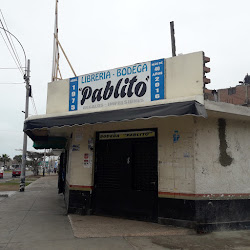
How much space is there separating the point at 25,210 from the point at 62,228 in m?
3.36

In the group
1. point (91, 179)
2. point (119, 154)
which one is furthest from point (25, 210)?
point (119, 154)

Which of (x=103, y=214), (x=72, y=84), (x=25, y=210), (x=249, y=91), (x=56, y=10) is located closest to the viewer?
(x=103, y=214)

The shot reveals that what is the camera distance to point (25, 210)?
29.9 ft

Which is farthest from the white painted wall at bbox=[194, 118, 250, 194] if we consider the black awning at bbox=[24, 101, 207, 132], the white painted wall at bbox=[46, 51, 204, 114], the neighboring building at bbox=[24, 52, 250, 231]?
the black awning at bbox=[24, 101, 207, 132]

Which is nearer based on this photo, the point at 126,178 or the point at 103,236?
the point at 103,236

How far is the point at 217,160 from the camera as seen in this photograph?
6512 mm

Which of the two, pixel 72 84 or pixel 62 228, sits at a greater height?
pixel 72 84

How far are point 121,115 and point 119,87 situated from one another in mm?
1474

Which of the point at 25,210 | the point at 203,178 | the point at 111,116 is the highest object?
the point at 111,116

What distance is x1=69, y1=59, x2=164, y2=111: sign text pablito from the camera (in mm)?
6672

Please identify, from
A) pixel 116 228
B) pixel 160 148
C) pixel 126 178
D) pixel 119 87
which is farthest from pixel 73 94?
pixel 116 228

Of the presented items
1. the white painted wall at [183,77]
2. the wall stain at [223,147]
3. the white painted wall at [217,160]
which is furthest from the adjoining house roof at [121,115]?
the wall stain at [223,147]

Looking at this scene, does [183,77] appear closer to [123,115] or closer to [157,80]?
[157,80]

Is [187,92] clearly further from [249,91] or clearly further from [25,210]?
[249,91]
